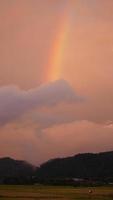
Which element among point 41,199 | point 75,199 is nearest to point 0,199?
point 41,199

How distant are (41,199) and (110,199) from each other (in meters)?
13.6

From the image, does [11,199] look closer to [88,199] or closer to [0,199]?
[0,199]

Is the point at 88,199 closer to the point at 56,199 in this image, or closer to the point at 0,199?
the point at 56,199

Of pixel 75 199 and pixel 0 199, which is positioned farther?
pixel 75 199

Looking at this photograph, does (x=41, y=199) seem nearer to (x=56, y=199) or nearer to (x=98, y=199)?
(x=56, y=199)

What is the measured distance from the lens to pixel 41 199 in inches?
3083

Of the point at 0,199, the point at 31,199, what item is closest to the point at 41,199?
the point at 31,199

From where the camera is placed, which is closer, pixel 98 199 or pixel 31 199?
pixel 31 199

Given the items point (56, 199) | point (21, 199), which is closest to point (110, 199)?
point (56, 199)

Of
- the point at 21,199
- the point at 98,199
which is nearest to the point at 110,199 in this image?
the point at 98,199

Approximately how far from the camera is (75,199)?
266 feet

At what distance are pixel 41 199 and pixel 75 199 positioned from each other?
661 centimetres

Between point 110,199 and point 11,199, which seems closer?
point 11,199

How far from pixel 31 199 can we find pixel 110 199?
15.3 m
